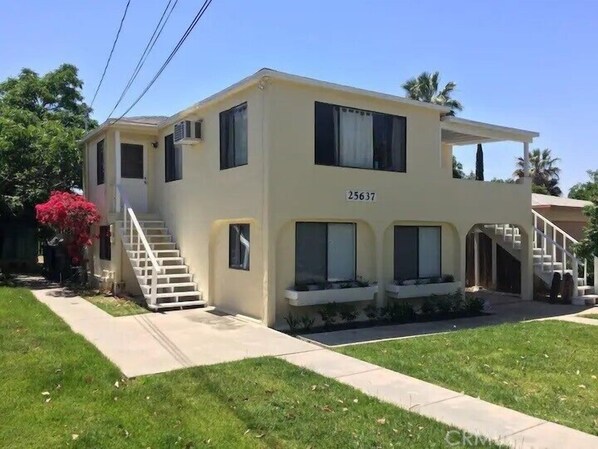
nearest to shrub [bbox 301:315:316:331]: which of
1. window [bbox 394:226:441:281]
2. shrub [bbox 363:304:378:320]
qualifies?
shrub [bbox 363:304:378:320]

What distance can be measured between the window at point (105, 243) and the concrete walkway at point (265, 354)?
3437 millimetres

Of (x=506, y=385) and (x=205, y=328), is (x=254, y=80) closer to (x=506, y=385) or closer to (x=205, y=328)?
(x=205, y=328)

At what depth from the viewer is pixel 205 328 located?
9.96 metres

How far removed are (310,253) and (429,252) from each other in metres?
3.68

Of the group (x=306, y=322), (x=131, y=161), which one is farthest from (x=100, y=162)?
(x=306, y=322)

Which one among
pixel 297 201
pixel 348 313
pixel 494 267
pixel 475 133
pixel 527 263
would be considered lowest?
pixel 348 313

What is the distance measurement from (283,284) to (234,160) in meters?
3.04

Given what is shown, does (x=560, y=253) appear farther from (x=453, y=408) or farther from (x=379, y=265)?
(x=453, y=408)

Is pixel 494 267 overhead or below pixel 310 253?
below

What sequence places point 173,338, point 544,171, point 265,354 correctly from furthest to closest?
point 544,171, point 173,338, point 265,354

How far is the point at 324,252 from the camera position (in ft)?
37.1

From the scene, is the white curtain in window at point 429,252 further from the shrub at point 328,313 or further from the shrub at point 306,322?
the shrub at point 306,322

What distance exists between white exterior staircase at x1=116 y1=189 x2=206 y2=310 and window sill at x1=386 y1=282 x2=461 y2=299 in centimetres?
449

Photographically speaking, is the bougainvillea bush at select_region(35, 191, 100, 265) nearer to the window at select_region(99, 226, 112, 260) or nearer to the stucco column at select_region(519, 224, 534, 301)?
the window at select_region(99, 226, 112, 260)
